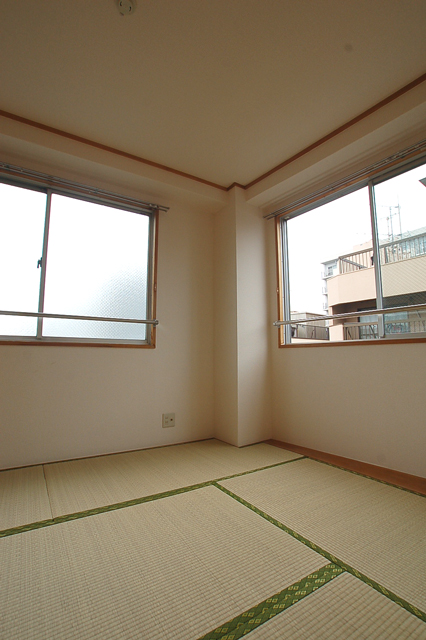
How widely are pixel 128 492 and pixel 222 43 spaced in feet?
7.90

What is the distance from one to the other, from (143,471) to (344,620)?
4.76 feet

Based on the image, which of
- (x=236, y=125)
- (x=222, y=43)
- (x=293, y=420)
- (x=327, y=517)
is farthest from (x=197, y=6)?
(x=293, y=420)

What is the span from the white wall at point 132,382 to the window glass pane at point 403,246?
155 centimetres

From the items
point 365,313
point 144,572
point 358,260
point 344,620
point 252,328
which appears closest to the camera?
point 344,620

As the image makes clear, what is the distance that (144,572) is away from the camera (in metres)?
1.11

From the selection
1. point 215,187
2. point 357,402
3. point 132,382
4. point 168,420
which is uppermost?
point 215,187

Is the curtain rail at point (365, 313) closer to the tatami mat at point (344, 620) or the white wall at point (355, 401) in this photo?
the white wall at point (355, 401)

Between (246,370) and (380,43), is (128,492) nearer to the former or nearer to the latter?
(246,370)

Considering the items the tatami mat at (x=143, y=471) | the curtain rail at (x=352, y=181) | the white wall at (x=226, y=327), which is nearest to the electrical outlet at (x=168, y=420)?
the tatami mat at (x=143, y=471)

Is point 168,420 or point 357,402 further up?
point 357,402

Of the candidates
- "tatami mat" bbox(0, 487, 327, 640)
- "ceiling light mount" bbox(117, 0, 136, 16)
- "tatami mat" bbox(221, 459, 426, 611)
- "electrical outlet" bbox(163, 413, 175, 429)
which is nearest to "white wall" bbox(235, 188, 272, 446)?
"electrical outlet" bbox(163, 413, 175, 429)

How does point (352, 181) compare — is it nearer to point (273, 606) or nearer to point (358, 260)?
point (358, 260)

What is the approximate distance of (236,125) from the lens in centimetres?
222

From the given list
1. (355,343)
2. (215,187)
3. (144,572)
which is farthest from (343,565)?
(215,187)
